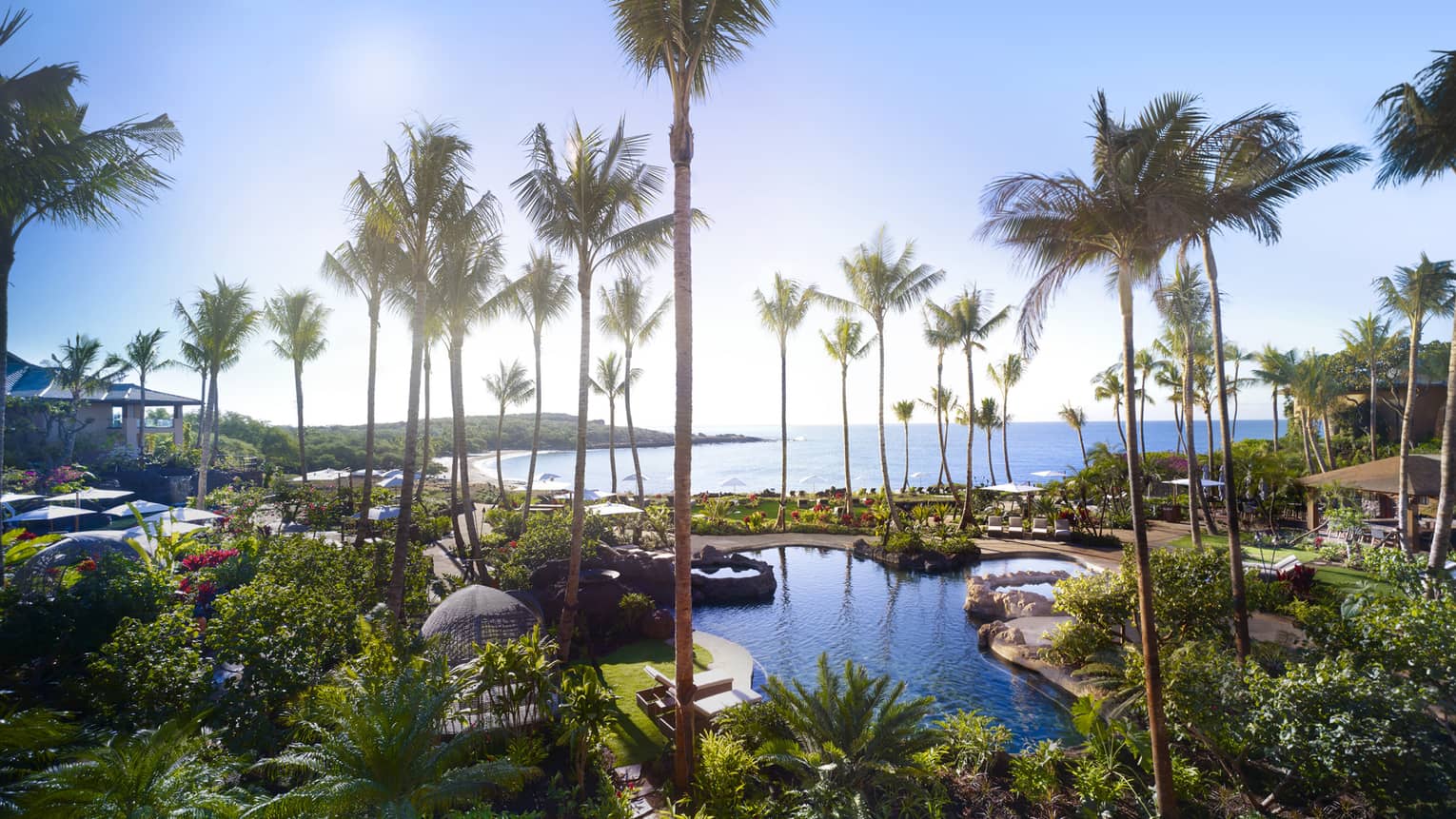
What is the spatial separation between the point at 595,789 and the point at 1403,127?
736 inches

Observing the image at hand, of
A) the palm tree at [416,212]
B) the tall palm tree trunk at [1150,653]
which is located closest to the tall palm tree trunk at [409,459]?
the palm tree at [416,212]

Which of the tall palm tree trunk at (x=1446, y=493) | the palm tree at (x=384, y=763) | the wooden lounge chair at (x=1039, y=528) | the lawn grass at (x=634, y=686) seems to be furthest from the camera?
the wooden lounge chair at (x=1039, y=528)

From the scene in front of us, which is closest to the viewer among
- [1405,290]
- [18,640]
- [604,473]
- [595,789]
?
[595,789]

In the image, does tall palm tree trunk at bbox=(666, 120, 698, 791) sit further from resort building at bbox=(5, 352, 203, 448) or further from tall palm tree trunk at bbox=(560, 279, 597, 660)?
resort building at bbox=(5, 352, 203, 448)

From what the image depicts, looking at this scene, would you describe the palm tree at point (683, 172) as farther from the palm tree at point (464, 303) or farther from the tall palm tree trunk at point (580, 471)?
the palm tree at point (464, 303)

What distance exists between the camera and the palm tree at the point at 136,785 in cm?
498

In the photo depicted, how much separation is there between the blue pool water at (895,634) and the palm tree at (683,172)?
6.04m

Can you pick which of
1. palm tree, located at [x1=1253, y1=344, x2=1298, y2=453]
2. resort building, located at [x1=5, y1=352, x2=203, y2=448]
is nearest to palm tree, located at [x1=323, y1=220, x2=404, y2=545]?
resort building, located at [x1=5, y1=352, x2=203, y2=448]

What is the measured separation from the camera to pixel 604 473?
133000 millimetres

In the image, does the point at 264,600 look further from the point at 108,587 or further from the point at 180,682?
the point at 108,587

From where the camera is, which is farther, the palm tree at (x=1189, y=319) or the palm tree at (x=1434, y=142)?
the palm tree at (x=1189, y=319)

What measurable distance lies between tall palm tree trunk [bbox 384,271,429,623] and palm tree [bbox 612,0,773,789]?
726cm

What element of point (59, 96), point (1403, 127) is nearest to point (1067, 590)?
point (1403, 127)

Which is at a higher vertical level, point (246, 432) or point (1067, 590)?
point (246, 432)
